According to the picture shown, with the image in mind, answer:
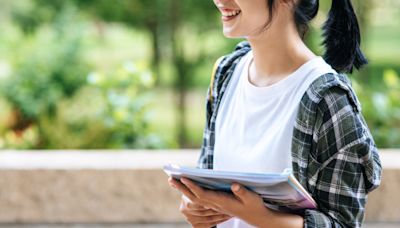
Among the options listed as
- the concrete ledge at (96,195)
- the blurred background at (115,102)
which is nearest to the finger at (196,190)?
the blurred background at (115,102)

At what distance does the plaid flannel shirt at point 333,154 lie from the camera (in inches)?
46.2

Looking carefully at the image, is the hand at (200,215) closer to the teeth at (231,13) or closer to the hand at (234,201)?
the hand at (234,201)

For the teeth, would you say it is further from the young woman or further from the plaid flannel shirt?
the plaid flannel shirt

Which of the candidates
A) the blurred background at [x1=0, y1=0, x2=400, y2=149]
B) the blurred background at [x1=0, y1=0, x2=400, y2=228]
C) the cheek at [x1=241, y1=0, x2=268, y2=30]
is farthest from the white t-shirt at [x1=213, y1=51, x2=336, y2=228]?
the blurred background at [x1=0, y1=0, x2=400, y2=149]

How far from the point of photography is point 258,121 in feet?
4.29

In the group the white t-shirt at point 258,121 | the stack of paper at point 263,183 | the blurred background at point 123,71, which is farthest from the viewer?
the blurred background at point 123,71

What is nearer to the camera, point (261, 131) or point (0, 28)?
point (261, 131)

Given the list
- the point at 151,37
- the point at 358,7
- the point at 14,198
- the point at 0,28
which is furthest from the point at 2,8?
the point at 358,7

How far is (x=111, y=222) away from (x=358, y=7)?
1836 millimetres

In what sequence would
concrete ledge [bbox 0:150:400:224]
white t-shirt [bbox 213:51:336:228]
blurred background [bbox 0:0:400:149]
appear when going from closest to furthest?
white t-shirt [bbox 213:51:336:228]
concrete ledge [bbox 0:150:400:224]
blurred background [bbox 0:0:400:149]

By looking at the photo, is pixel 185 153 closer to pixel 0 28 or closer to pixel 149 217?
pixel 149 217

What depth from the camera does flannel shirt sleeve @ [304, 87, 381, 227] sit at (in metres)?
1.17

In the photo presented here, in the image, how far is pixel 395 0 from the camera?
4156 mm

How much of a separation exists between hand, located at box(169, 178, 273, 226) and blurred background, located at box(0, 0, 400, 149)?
84.7 inches
